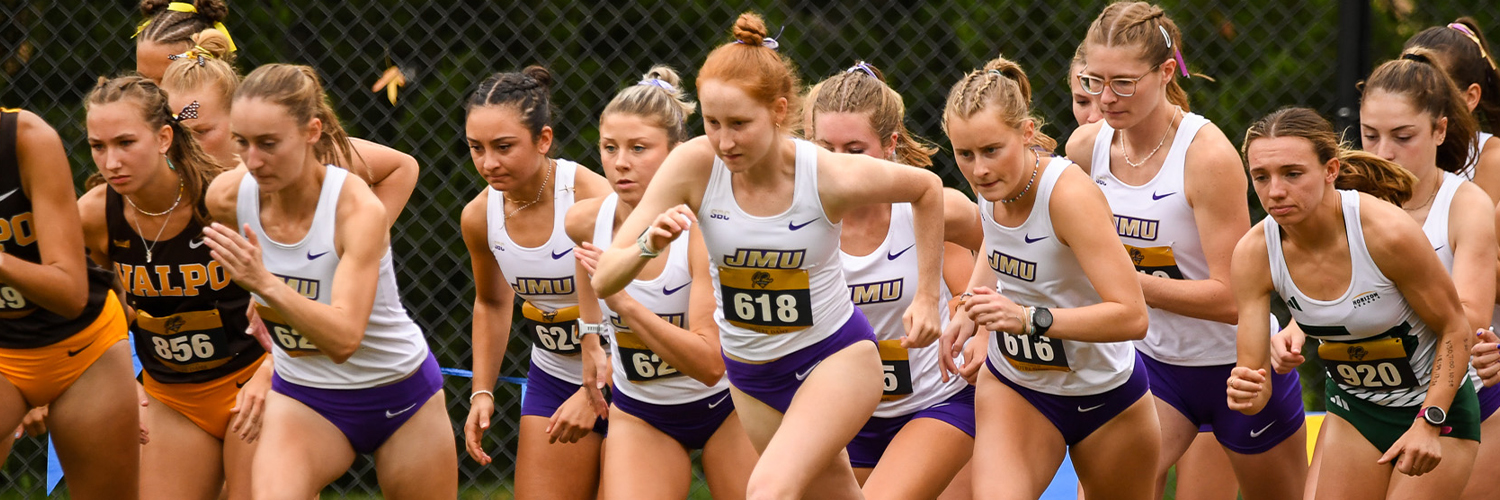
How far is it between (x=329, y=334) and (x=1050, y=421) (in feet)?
6.18

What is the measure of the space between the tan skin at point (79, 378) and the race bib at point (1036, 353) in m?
2.50

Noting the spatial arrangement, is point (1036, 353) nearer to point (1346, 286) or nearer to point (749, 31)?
point (1346, 286)

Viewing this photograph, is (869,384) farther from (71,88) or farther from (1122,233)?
(71,88)

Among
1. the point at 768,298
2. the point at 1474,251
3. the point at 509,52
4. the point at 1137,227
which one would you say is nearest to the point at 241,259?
the point at 768,298

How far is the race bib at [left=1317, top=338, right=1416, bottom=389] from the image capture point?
155 inches

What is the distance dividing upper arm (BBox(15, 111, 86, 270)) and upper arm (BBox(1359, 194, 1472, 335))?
3.36m

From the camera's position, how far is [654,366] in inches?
167

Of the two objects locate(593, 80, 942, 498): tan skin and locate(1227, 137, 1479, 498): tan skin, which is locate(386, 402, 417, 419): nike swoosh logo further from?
locate(1227, 137, 1479, 498): tan skin

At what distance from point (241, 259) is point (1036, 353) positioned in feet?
6.60

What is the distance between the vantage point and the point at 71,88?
694 cm

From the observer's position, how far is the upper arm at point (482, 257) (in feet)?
15.4

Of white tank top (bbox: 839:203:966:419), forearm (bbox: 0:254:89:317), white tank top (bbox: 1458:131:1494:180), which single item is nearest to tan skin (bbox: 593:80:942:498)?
white tank top (bbox: 839:203:966:419)

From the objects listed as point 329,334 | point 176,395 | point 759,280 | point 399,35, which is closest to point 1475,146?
point 759,280

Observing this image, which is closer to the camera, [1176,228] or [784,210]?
[784,210]
